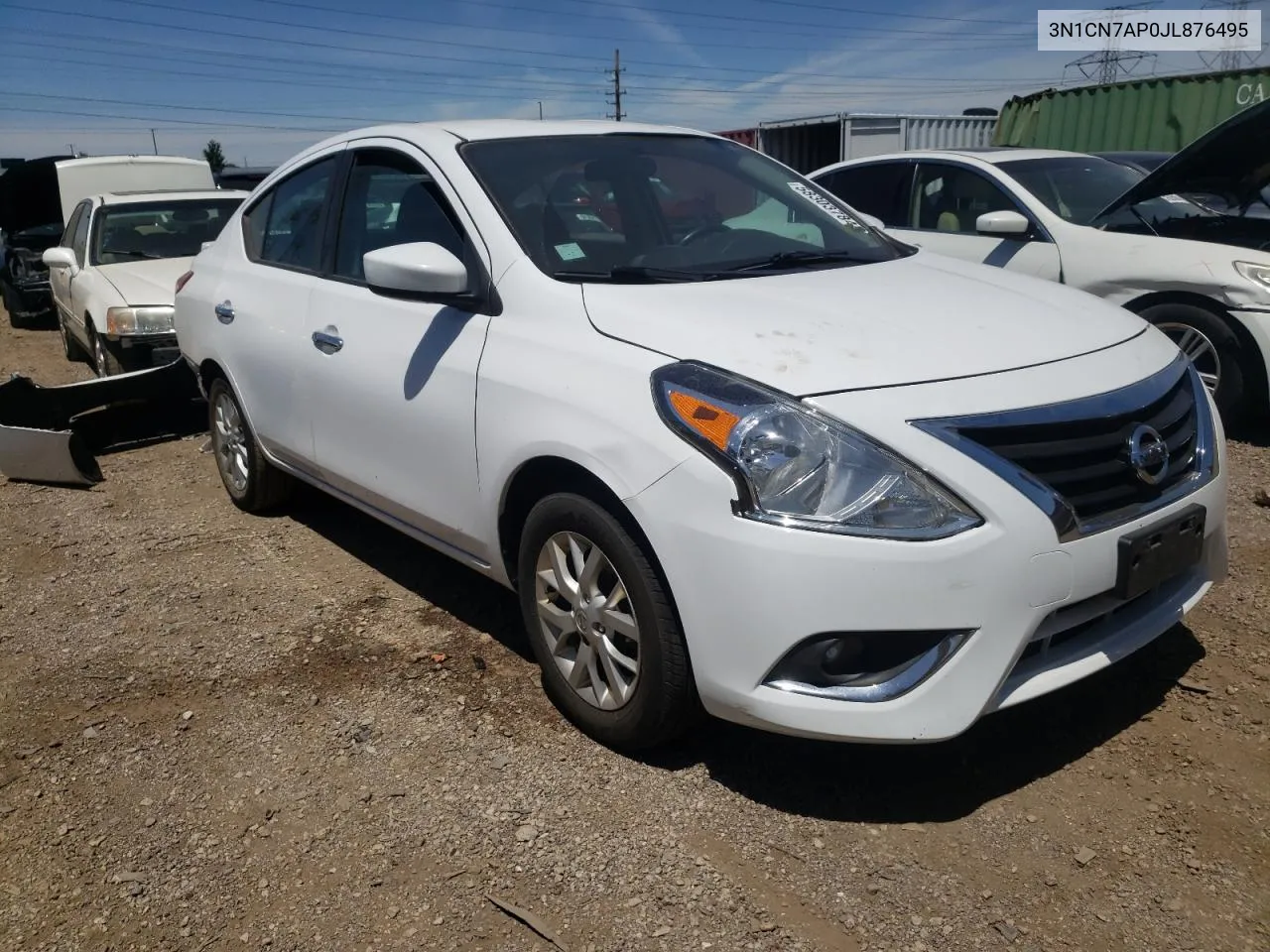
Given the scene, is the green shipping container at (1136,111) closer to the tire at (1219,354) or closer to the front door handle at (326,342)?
the tire at (1219,354)

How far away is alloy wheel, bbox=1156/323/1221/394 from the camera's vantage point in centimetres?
542

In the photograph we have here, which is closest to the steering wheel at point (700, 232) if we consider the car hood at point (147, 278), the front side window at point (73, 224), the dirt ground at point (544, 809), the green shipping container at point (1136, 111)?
the dirt ground at point (544, 809)

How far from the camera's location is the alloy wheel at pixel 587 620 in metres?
2.69

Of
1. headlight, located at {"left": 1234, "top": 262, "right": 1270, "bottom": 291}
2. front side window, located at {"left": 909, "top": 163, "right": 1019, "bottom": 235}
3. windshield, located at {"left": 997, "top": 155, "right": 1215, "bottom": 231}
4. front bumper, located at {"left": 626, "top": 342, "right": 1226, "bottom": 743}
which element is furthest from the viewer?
front side window, located at {"left": 909, "top": 163, "right": 1019, "bottom": 235}

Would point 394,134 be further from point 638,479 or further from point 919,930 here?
point 919,930

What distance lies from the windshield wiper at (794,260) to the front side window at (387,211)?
0.90m

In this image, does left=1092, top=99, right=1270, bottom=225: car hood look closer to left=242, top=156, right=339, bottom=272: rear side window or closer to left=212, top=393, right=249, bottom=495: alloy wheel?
left=242, top=156, right=339, bottom=272: rear side window

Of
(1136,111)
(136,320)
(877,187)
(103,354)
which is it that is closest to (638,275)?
(877,187)

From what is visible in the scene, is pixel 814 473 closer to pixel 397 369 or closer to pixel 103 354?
pixel 397 369

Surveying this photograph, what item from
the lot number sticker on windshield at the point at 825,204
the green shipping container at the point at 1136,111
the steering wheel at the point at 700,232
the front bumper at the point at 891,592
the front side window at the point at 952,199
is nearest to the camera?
the front bumper at the point at 891,592

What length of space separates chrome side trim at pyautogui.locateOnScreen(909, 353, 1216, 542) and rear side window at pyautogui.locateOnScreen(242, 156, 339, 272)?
2.65 metres

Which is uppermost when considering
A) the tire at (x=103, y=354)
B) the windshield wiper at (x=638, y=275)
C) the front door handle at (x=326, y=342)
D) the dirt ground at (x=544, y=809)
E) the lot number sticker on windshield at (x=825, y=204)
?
the lot number sticker on windshield at (x=825, y=204)

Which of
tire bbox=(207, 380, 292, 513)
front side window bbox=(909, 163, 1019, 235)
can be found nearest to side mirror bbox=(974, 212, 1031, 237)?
front side window bbox=(909, 163, 1019, 235)

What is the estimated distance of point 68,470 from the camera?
226 inches
